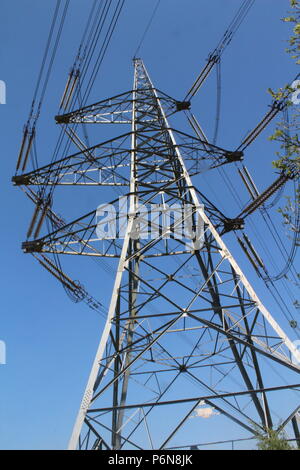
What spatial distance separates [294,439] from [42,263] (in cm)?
865

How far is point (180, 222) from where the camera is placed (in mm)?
8859

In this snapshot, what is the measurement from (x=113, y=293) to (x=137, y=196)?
3417 millimetres

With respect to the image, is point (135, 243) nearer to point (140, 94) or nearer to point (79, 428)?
point (79, 428)

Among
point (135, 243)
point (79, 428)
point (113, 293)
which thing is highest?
point (135, 243)

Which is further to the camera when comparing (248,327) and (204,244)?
(204,244)

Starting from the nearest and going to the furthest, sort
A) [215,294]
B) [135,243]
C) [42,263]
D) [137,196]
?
[215,294] → [137,196] → [135,243] → [42,263]

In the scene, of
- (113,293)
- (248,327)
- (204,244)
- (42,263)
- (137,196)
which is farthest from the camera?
(42,263)

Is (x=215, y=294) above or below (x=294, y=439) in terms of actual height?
above

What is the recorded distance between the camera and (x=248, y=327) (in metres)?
7.34

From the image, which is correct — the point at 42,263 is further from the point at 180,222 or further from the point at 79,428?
the point at 79,428
